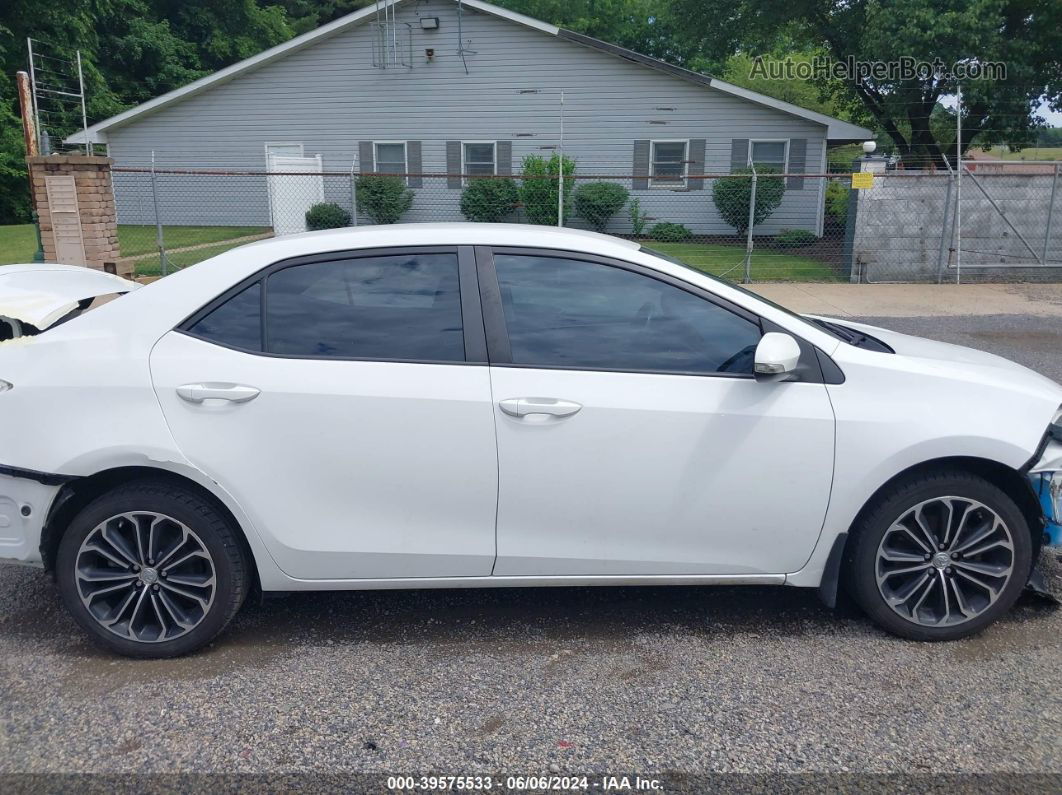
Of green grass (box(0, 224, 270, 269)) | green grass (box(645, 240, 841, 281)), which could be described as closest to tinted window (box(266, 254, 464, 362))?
green grass (box(645, 240, 841, 281))

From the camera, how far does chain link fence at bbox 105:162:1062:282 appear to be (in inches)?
592

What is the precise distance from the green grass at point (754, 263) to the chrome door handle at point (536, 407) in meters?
11.1

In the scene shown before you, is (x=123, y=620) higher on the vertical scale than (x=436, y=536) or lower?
lower

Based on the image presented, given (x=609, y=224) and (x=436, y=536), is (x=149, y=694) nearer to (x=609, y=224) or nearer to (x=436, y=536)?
(x=436, y=536)

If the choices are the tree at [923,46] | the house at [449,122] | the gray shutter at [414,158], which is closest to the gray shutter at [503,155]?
the house at [449,122]

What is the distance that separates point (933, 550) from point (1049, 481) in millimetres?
506

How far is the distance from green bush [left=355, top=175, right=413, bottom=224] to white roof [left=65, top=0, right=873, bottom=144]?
4058 mm

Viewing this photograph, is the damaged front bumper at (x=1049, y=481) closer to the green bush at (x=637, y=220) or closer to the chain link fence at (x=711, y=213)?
the chain link fence at (x=711, y=213)

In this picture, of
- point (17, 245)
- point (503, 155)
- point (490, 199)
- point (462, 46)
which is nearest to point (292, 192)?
point (503, 155)

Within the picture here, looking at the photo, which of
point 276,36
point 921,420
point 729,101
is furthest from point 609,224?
point 276,36

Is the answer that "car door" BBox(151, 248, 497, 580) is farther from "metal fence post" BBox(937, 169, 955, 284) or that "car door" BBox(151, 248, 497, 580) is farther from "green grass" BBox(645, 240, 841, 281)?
"metal fence post" BBox(937, 169, 955, 284)

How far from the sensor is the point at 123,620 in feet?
11.6

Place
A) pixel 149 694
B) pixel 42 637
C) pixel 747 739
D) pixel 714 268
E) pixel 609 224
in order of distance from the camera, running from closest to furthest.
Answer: pixel 747 739, pixel 149 694, pixel 42 637, pixel 714 268, pixel 609 224

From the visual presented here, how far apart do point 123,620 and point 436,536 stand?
124 centimetres
